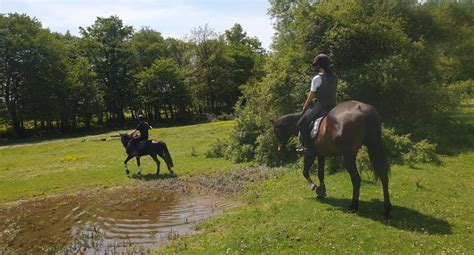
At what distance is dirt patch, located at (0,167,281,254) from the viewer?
1194 centimetres

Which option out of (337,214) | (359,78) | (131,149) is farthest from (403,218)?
(131,149)

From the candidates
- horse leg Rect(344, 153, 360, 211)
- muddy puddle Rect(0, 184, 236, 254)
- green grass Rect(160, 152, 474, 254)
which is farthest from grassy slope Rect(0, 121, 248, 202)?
horse leg Rect(344, 153, 360, 211)

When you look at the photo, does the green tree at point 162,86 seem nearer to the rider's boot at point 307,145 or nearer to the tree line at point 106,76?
the tree line at point 106,76

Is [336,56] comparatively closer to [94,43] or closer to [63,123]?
[63,123]

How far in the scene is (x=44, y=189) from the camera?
20422 mm

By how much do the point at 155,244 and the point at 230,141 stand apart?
15.9 metres

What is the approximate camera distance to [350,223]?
390 inches

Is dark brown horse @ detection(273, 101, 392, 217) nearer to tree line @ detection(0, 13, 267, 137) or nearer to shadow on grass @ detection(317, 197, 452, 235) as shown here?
shadow on grass @ detection(317, 197, 452, 235)

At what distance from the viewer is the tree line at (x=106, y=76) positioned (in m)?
61.3

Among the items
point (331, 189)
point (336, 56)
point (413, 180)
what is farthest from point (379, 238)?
point (336, 56)

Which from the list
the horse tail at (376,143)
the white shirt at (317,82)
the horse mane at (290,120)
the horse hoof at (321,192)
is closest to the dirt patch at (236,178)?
the horse hoof at (321,192)

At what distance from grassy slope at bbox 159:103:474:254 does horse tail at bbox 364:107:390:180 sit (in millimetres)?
1354

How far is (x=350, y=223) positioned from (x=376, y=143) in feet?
7.79

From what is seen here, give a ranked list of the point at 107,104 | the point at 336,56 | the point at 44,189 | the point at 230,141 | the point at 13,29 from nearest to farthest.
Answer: the point at 44,189 < the point at 336,56 < the point at 230,141 < the point at 13,29 < the point at 107,104
